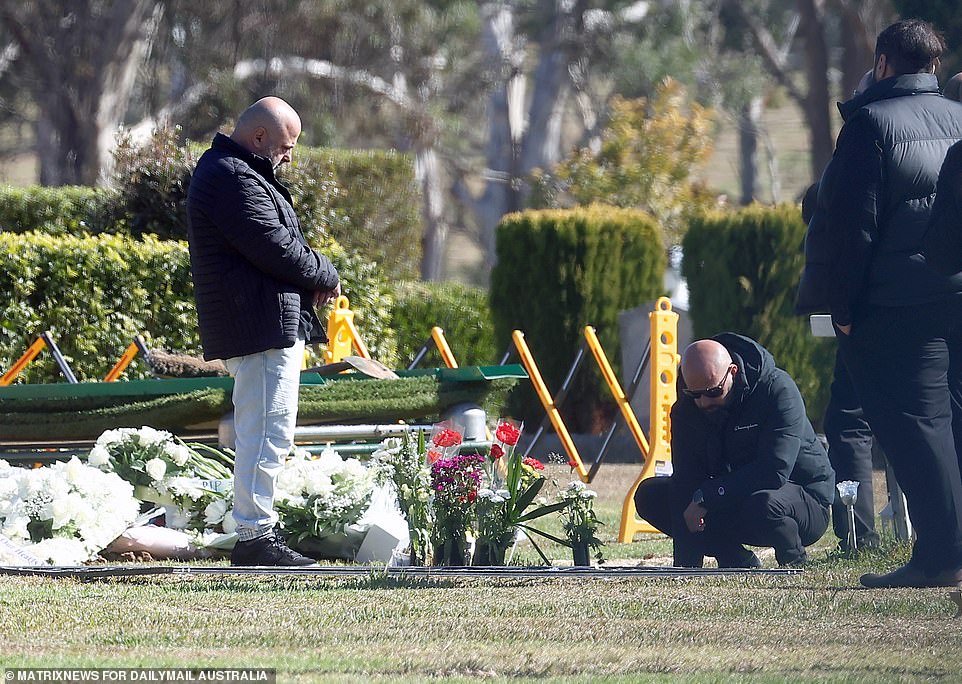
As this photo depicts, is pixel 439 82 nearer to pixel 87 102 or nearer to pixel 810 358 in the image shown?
pixel 87 102

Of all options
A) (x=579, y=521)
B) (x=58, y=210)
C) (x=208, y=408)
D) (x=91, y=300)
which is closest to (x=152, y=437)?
(x=208, y=408)

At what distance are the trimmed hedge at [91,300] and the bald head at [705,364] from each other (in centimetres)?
590

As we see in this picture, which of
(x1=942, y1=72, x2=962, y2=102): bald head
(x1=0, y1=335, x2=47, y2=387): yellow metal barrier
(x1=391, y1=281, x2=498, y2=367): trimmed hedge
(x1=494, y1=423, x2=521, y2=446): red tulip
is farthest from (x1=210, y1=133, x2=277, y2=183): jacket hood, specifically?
(x1=391, y1=281, x2=498, y2=367): trimmed hedge

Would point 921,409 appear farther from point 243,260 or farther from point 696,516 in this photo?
point 243,260

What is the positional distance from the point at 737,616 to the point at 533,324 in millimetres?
7974

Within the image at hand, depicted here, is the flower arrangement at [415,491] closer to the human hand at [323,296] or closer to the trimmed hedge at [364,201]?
the human hand at [323,296]

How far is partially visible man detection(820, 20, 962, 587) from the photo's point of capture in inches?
196

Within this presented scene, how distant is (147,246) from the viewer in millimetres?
10727

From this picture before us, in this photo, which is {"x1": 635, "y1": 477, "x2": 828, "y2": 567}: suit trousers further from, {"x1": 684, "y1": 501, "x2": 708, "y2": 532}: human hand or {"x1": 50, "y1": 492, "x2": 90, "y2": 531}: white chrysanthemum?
{"x1": 50, "y1": 492, "x2": 90, "y2": 531}: white chrysanthemum

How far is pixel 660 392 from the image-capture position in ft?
23.8

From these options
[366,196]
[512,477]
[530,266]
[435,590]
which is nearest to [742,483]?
[512,477]

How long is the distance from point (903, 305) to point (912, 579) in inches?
35.3

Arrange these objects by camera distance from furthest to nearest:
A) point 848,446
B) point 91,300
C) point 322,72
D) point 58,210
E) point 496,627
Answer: point 322,72, point 58,210, point 91,300, point 848,446, point 496,627

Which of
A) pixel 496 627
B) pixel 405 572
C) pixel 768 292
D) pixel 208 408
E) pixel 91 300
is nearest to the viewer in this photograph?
pixel 496 627
